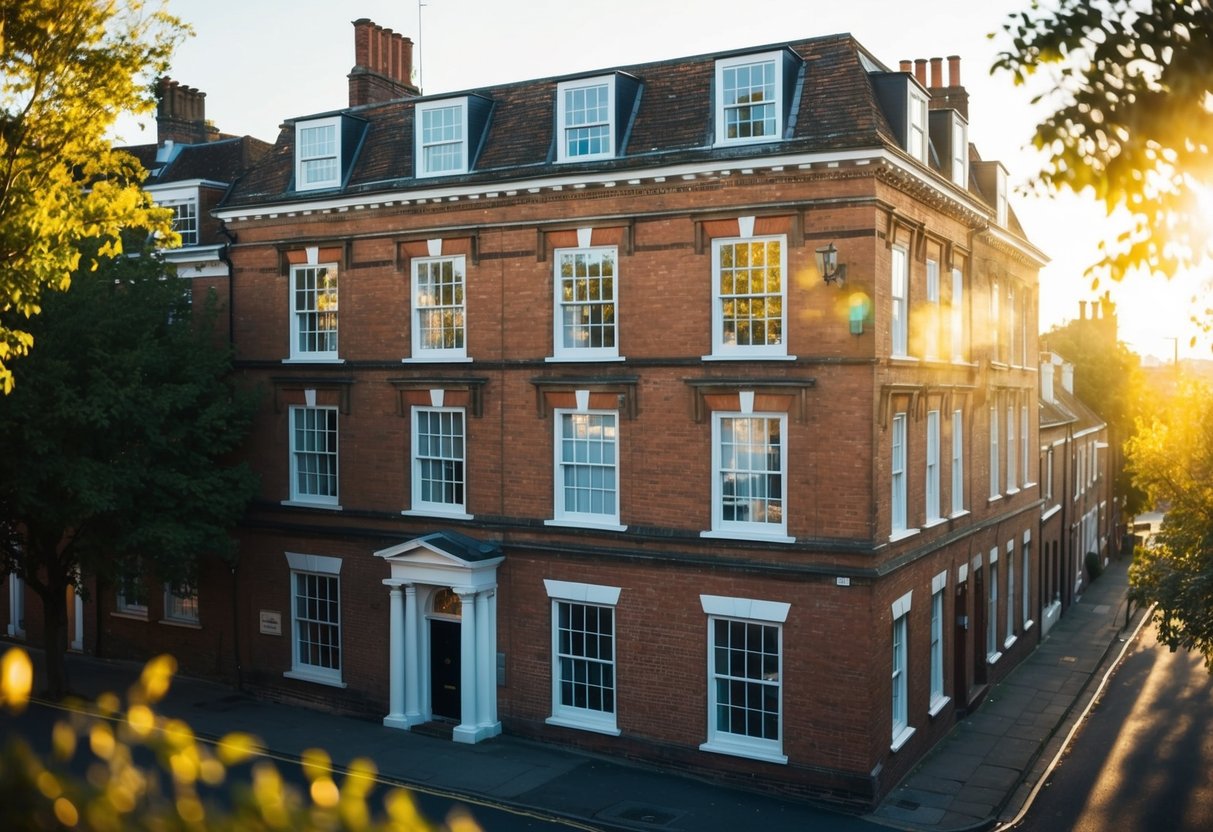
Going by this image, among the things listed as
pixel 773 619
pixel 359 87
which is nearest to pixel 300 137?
pixel 359 87

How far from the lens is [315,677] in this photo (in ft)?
80.8

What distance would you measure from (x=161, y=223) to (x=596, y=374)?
819 cm

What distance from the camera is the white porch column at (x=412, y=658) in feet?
74.2

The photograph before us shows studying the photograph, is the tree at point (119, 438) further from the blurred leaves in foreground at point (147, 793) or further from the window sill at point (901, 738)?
the blurred leaves in foreground at point (147, 793)

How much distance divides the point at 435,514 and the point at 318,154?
340 inches

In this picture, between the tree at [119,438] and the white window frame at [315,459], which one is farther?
the white window frame at [315,459]

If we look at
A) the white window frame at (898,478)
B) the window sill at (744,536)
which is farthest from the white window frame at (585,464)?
the white window frame at (898,478)

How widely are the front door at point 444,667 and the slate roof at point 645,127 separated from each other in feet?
30.0

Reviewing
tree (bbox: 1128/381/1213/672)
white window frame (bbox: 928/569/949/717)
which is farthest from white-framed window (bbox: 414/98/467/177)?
tree (bbox: 1128/381/1213/672)

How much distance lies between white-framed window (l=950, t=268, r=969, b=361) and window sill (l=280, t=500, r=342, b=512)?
14051 mm

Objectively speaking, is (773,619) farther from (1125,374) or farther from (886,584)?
(1125,374)

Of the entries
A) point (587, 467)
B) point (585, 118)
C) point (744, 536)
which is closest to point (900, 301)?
point (744, 536)

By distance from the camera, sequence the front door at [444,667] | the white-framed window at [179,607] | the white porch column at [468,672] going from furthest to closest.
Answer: the white-framed window at [179,607], the front door at [444,667], the white porch column at [468,672]

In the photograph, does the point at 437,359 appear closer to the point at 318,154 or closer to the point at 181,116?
the point at 318,154
